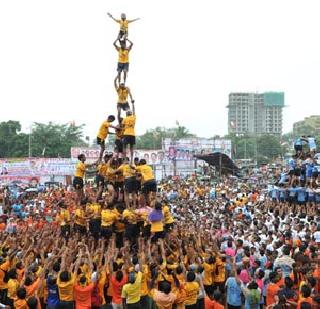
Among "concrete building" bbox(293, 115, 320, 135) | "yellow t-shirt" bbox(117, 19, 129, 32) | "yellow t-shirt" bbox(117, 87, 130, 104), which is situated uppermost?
"concrete building" bbox(293, 115, 320, 135)

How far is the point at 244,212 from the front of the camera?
1909 cm

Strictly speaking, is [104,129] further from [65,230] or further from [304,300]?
[304,300]

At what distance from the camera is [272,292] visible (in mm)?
7727

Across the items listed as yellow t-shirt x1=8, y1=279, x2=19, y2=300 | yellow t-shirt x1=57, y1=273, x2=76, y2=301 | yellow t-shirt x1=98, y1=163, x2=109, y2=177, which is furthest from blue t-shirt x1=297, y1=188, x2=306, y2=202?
yellow t-shirt x1=8, y1=279, x2=19, y2=300

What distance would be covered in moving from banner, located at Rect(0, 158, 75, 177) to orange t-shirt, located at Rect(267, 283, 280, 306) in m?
25.5

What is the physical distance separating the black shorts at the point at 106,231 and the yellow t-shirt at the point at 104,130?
8.31 feet

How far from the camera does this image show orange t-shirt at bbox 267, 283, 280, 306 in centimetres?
767

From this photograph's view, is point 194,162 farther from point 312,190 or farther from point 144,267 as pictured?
point 144,267

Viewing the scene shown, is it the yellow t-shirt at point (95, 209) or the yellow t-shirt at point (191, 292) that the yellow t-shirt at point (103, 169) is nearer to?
the yellow t-shirt at point (95, 209)

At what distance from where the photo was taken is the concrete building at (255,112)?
135 m

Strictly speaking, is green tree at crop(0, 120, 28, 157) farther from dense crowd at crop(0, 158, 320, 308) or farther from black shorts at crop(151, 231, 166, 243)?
black shorts at crop(151, 231, 166, 243)

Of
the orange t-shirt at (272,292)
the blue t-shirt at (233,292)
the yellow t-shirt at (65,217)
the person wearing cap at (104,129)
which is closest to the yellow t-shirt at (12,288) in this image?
the blue t-shirt at (233,292)

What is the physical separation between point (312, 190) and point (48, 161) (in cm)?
1826

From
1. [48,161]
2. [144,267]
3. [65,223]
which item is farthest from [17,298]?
[48,161]
